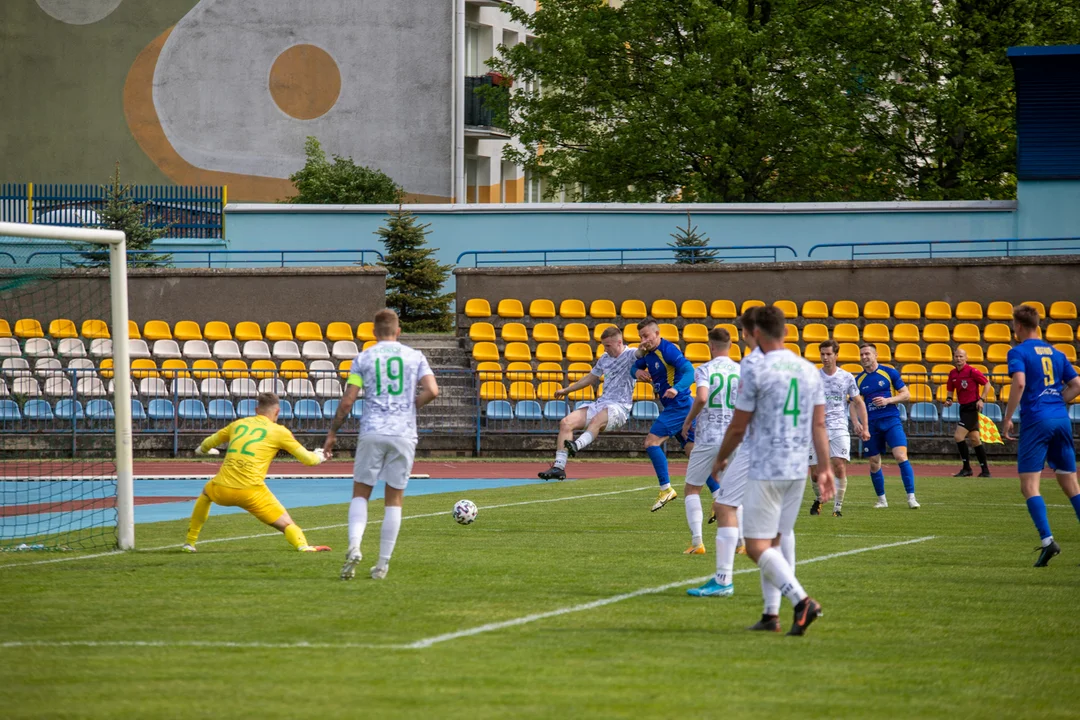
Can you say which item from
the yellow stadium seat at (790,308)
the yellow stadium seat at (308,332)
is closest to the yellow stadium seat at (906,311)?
the yellow stadium seat at (790,308)

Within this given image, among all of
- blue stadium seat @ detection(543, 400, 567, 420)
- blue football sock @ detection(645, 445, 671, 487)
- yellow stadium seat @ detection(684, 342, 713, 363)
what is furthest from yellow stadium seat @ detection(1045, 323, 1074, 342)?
blue football sock @ detection(645, 445, 671, 487)

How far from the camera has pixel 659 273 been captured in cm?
3125

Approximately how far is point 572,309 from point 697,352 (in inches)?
137

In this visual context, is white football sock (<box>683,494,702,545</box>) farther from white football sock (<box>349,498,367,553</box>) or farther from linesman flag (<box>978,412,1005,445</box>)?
linesman flag (<box>978,412,1005,445</box>)

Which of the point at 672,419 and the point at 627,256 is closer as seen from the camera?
the point at 672,419

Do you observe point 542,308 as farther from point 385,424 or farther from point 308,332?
point 385,424

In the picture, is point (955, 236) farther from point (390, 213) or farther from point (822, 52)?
point (390, 213)

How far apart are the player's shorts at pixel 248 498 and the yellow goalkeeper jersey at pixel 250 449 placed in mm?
43

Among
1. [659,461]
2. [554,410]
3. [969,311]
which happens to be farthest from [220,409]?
[969,311]

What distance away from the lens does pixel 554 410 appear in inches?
1088

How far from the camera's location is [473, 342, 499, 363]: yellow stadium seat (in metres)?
28.9

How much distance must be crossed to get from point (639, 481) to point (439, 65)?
79.4 feet

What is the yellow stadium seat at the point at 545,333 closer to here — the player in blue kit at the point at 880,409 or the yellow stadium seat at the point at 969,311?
the yellow stadium seat at the point at 969,311

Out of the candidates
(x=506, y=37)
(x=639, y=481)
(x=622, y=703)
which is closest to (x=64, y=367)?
(x=639, y=481)
